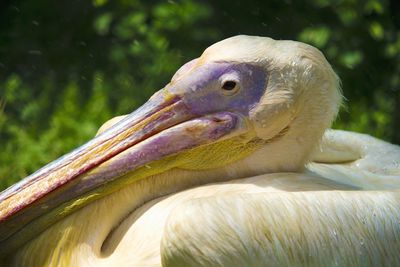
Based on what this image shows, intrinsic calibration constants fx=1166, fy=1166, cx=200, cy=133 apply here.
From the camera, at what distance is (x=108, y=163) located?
432 cm

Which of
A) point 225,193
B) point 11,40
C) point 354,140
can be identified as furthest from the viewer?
point 11,40

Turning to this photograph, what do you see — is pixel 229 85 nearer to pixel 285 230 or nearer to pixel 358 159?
pixel 285 230

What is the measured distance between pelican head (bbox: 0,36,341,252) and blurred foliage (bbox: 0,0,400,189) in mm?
2371

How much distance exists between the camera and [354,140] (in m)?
5.49

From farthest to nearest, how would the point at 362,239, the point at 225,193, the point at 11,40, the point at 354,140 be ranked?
the point at 11,40, the point at 354,140, the point at 225,193, the point at 362,239

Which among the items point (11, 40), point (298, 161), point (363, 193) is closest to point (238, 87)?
point (298, 161)

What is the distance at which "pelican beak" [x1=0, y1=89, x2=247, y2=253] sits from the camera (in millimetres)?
4316

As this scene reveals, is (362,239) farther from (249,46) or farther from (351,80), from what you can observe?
(351,80)

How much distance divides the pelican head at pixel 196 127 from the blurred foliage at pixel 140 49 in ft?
7.78

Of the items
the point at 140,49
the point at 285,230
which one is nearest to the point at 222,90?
the point at 285,230

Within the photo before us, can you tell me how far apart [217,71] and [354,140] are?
1342 millimetres

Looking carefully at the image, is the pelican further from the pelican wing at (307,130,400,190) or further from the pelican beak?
the pelican wing at (307,130,400,190)

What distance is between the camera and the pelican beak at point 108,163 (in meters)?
4.32

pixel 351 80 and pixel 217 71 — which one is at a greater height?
pixel 351 80
